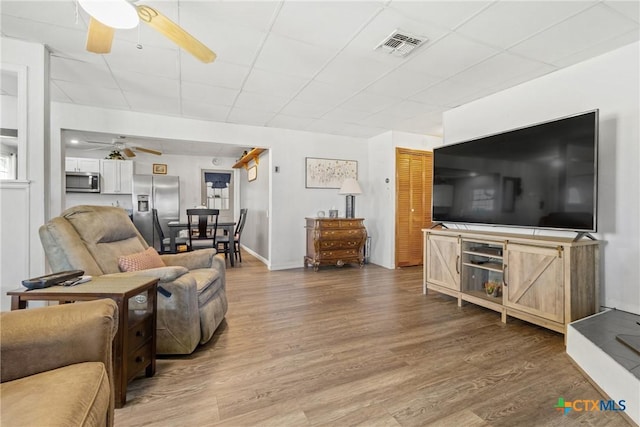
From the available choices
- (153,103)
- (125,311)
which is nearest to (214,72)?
(153,103)

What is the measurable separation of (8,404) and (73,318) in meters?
0.28

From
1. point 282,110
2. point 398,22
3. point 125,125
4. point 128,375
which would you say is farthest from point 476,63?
point 125,125

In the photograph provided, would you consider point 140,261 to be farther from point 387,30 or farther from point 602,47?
point 602,47

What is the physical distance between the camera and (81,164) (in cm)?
620

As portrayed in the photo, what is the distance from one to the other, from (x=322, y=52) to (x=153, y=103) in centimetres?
252

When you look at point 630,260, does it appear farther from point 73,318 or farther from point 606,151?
point 73,318

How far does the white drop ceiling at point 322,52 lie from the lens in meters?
2.07

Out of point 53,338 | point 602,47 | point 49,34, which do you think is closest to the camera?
point 53,338

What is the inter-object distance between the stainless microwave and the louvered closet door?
6105 mm

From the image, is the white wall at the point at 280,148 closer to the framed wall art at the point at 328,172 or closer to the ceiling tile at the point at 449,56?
the framed wall art at the point at 328,172

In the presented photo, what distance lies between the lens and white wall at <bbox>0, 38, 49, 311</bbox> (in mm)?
2428

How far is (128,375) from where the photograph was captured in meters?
1.62

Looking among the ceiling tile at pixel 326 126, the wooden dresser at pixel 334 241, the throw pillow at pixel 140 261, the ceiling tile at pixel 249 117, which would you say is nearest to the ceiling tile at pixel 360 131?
the ceiling tile at pixel 326 126

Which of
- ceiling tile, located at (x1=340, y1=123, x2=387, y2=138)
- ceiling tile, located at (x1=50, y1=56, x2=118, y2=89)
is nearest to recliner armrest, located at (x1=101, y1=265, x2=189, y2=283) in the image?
ceiling tile, located at (x1=50, y1=56, x2=118, y2=89)
